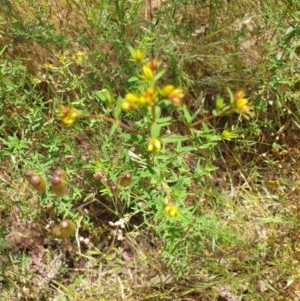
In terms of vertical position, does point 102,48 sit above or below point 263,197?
above

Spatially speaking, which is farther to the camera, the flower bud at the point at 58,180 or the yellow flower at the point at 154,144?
the flower bud at the point at 58,180

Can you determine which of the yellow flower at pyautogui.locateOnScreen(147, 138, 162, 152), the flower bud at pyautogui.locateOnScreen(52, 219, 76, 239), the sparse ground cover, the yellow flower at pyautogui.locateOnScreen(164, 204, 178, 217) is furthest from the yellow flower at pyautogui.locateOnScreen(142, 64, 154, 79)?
the flower bud at pyautogui.locateOnScreen(52, 219, 76, 239)

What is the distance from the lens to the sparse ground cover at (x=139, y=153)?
7.15 ft

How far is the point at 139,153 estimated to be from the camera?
1.99 m

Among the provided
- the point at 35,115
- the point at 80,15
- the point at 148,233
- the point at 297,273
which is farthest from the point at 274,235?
the point at 80,15

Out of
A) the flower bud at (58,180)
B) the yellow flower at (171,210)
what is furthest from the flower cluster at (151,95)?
the flower bud at (58,180)

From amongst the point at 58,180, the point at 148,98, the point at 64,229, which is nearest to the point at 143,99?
the point at 148,98

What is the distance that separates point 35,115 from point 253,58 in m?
1.18

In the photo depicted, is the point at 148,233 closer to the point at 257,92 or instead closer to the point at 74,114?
the point at 257,92

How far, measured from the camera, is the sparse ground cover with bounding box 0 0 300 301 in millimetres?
2180

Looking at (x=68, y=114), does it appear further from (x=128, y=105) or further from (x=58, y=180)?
(x=58, y=180)

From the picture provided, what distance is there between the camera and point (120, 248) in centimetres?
253

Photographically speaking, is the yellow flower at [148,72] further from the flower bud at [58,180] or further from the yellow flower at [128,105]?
the flower bud at [58,180]

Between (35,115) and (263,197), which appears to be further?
(263,197)
